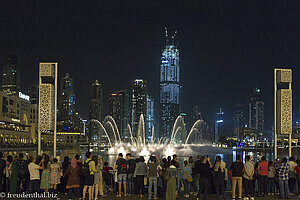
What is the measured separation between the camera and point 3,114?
→ 112750 millimetres

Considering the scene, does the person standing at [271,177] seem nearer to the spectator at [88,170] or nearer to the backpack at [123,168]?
the backpack at [123,168]

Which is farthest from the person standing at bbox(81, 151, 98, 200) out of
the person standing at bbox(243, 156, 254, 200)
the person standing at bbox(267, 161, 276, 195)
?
the person standing at bbox(267, 161, 276, 195)

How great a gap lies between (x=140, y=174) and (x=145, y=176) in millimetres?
672

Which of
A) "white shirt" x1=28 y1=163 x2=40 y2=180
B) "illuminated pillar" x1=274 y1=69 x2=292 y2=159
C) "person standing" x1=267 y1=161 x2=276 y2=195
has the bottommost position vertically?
"person standing" x1=267 y1=161 x2=276 y2=195

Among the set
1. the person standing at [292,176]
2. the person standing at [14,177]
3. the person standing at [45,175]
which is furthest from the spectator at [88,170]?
the person standing at [292,176]

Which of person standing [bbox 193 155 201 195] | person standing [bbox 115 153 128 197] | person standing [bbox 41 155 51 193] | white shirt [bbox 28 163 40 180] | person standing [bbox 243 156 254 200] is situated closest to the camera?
white shirt [bbox 28 163 40 180]

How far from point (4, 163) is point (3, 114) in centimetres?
10433

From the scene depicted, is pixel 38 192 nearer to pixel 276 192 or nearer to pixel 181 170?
pixel 181 170

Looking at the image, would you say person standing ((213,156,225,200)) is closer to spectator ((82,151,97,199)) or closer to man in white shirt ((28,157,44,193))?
spectator ((82,151,97,199))

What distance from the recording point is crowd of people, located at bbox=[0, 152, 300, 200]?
15148 mm

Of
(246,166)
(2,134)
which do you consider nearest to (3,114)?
(2,134)

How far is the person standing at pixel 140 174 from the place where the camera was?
16.5 meters

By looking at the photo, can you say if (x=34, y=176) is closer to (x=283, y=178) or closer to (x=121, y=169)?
(x=121, y=169)

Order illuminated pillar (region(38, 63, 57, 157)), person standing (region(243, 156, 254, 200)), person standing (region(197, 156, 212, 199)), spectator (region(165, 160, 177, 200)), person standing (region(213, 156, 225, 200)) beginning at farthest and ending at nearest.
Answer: illuminated pillar (region(38, 63, 57, 157)), person standing (region(243, 156, 254, 200)), person standing (region(197, 156, 212, 199)), person standing (region(213, 156, 225, 200)), spectator (region(165, 160, 177, 200))
